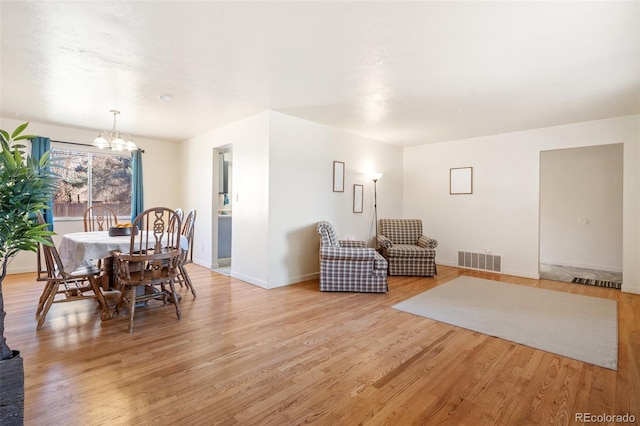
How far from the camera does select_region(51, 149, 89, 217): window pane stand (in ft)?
17.1

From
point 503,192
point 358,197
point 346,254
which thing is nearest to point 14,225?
point 346,254

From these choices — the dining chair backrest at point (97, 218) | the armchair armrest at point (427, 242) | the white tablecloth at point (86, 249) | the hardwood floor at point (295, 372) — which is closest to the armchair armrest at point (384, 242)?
the armchair armrest at point (427, 242)

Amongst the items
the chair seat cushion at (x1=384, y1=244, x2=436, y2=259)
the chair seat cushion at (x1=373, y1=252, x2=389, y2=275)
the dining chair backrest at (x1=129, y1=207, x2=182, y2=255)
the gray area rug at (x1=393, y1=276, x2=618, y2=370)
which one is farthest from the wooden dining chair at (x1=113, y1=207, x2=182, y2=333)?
the chair seat cushion at (x1=384, y1=244, x2=436, y2=259)

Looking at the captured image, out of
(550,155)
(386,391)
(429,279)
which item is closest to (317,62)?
(386,391)

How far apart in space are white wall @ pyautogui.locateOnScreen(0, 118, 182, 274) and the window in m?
0.24

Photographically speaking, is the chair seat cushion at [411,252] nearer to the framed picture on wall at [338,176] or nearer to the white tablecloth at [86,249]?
the framed picture on wall at [338,176]

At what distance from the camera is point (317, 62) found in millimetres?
2742

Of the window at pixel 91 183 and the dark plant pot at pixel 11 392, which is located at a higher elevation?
the window at pixel 91 183

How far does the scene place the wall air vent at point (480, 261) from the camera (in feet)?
17.7

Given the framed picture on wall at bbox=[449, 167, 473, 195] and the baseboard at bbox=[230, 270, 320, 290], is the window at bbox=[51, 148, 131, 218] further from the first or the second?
the framed picture on wall at bbox=[449, 167, 473, 195]

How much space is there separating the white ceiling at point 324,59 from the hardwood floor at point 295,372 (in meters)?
2.42

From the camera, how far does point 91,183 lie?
5492 mm

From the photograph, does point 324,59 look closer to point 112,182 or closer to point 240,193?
point 240,193

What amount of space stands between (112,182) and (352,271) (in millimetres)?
4858
